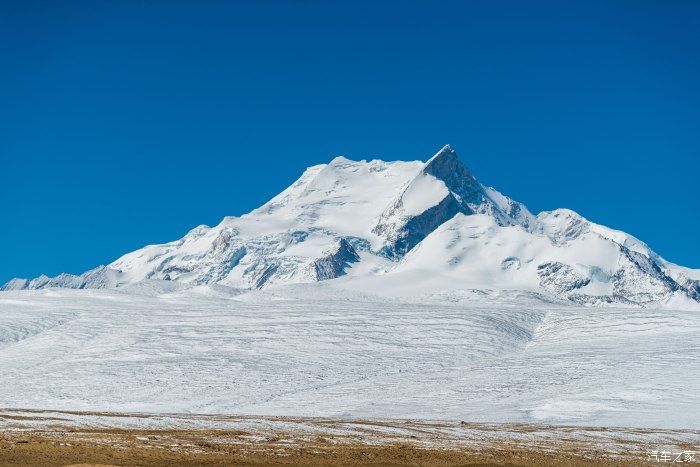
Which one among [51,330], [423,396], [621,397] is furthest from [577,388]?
[51,330]

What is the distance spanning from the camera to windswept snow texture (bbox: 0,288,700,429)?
102 m

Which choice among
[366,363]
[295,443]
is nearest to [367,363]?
[366,363]

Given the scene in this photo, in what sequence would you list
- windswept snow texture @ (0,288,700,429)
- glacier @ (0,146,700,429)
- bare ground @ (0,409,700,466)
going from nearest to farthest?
bare ground @ (0,409,700,466) → glacier @ (0,146,700,429) → windswept snow texture @ (0,288,700,429)

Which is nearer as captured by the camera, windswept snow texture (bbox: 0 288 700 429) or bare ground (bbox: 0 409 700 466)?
bare ground (bbox: 0 409 700 466)

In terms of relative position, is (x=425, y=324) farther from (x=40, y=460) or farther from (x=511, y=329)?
(x=40, y=460)

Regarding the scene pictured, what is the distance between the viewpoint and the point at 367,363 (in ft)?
459

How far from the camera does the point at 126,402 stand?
108 meters

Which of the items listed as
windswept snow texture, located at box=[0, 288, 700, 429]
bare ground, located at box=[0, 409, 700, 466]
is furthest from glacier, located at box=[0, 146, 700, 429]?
bare ground, located at box=[0, 409, 700, 466]

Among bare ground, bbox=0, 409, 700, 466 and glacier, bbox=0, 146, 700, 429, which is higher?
glacier, bbox=0, 146, 700, 429

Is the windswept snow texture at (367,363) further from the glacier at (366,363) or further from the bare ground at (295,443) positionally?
the bare ground at (295,443)

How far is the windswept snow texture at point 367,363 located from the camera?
10231 centimetres

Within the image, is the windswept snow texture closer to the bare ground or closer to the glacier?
the glacier

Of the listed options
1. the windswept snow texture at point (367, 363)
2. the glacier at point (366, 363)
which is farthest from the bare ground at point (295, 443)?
the windswept snow texture at point (367, 363)

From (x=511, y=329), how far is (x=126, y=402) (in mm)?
93469
